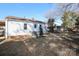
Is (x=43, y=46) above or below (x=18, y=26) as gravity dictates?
below

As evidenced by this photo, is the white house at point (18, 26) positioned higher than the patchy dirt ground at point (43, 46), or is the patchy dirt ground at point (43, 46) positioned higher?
the white house at point (18, 26)

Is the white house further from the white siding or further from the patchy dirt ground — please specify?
the patchy dirt ground

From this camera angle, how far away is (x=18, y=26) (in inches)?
197

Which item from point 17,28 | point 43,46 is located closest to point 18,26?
point 17,28

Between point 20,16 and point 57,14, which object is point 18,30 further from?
point 57,14

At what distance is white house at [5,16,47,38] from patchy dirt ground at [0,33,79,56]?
0.38 feet

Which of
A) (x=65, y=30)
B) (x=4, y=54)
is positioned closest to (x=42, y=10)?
(x=65, y=30)

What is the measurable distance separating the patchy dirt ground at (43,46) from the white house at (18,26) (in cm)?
12

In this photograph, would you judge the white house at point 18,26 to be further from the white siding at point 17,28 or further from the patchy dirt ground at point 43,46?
the patchy dirt ground at point 43,46

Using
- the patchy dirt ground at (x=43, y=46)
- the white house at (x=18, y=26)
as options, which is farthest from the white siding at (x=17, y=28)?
the patchy dirt ground at (x=43, y=46)

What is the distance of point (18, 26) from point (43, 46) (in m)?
0.52

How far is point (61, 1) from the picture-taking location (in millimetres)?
4980

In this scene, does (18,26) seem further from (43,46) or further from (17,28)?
(43,46)

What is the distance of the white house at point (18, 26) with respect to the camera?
4.98m
